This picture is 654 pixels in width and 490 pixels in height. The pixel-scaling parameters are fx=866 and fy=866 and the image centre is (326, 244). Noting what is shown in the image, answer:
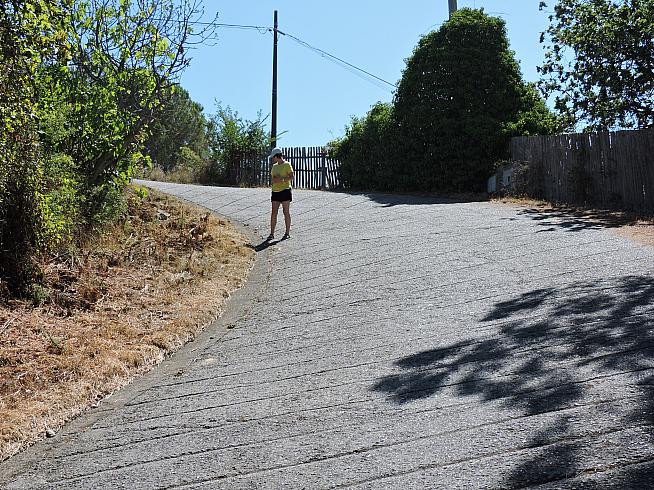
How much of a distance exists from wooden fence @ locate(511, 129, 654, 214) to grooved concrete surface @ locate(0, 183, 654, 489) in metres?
6.33

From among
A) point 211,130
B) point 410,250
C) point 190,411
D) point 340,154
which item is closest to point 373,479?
point 190,411

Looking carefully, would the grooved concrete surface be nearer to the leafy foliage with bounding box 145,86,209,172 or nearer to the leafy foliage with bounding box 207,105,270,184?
the leafy foliage with bounding box 207,105,270,184

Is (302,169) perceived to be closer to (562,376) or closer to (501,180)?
(501,180)

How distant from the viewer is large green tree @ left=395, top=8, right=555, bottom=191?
874 inches

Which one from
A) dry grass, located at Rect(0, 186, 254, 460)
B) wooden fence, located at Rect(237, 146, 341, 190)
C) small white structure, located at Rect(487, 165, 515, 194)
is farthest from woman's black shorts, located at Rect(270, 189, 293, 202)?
wooden fence, located at Rect(237, 146, 341, 190)

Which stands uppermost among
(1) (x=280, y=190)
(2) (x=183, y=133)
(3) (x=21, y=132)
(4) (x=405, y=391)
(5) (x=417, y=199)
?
(2) (x=183, y=133)

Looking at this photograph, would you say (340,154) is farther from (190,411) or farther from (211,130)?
(190,411)

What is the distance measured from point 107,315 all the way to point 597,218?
9.31 meters

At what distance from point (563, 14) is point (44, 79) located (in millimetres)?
13306

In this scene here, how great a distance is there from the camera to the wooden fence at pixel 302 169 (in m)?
→ 28.2

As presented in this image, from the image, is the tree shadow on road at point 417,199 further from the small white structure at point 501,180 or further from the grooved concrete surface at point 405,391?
the grooved concrete surface at point 405,391

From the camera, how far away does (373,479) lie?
15.2 ft

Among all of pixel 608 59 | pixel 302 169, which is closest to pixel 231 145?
pixel 302 169

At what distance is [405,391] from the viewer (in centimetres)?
609
